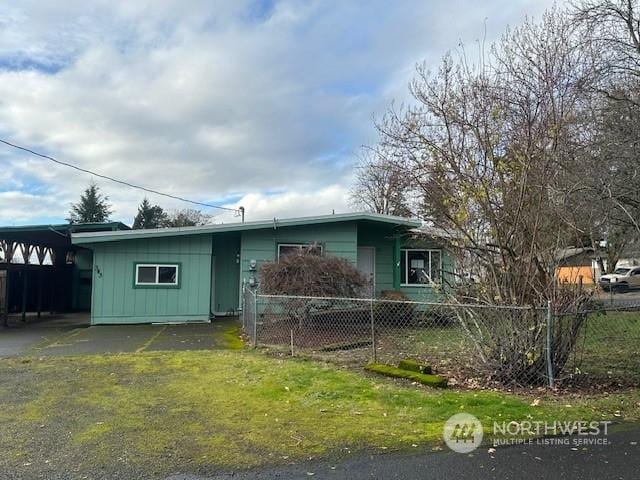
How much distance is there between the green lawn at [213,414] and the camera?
12.9 ft

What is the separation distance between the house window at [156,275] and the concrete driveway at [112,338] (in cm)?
138

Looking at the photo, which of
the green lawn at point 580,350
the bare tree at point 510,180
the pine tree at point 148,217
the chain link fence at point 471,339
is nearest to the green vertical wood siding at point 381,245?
the chain link fence at point 471,339

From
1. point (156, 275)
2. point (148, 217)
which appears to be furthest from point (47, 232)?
point (148, 217)

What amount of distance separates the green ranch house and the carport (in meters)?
3.01

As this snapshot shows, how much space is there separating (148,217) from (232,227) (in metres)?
→ 35.7

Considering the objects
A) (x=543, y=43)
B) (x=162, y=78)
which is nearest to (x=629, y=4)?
(x=543, y=43)

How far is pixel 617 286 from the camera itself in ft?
98.1

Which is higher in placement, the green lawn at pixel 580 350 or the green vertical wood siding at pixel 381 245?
the green vertical wood siding at pixel 381 245

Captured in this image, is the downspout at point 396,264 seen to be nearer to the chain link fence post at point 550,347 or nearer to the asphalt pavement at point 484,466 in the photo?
the chain link fence post at point 550,347

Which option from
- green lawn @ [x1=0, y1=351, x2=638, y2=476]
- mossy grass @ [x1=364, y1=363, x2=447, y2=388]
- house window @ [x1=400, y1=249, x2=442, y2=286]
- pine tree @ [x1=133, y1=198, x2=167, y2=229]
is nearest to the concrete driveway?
green lawn @ [x1=0, y1=351, x2=638, y2=476]

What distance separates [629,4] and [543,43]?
5.74m

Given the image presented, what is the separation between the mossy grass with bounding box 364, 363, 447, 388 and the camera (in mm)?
6079

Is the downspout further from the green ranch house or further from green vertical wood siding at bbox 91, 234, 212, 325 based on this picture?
green vertical wood siding at bbox 91, 234, 212, 325

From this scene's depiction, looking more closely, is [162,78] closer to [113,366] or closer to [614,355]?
[113,366]
